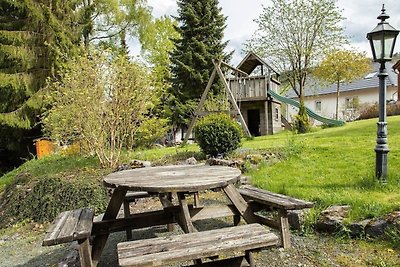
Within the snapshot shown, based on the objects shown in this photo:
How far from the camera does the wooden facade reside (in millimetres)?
14359

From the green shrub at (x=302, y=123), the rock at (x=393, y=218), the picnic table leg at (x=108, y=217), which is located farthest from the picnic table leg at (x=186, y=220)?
the green shrub at (x=302, y=123)

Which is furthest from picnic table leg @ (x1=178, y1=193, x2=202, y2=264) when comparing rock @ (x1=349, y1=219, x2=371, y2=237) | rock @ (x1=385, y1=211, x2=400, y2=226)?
rock @ (x1=385, y1=211, x2=400, y2=226)

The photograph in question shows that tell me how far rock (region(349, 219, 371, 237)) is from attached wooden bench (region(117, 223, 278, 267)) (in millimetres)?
1443

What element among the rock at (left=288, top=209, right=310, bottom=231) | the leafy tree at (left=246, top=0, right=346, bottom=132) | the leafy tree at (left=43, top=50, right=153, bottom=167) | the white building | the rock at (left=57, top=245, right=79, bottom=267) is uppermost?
the leafy tree at (left=246, top=0, right=346, bottom=132)

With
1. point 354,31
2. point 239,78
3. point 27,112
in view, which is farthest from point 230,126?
point 354,31

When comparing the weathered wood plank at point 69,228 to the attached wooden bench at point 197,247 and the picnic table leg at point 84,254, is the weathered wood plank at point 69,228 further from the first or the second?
the attached wooden bench at point 197,247

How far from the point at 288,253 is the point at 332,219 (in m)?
0.72

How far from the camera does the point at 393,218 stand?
311cm

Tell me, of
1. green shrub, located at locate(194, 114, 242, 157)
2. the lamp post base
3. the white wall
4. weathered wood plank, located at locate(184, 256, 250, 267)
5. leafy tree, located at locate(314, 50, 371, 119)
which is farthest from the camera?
the white wall

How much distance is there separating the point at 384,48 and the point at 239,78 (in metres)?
10.2

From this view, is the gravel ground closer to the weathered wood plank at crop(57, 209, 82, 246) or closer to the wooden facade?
the weathered wood plank at crop(57, 209, 82, 246)

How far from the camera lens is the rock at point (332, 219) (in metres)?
3.38

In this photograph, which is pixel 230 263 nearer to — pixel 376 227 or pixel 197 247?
pixel 197 247

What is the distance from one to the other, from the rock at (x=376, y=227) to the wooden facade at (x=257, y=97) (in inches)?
444
